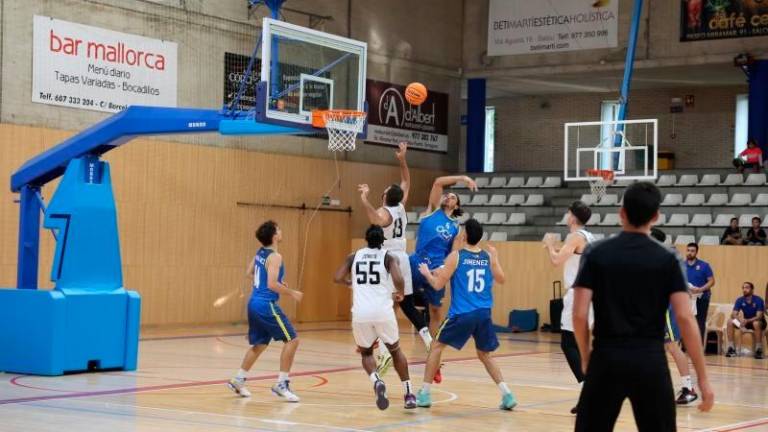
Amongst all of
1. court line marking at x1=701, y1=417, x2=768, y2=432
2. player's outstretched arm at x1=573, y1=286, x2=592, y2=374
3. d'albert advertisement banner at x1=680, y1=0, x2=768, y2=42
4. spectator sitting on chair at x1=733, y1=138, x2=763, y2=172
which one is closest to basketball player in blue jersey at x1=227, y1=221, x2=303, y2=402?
court line marking at x1=701, y1=417, x2=768, y2=432

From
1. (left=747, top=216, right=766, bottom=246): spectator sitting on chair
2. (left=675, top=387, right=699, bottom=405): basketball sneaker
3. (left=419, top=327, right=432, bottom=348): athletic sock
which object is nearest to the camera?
(left=675, top=387, right=699, bottom=405): basketball sneaker

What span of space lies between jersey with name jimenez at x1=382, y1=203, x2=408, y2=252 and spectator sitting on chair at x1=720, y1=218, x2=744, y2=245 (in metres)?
10.3

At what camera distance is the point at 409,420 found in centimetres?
1010

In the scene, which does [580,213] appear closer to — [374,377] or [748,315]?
[374,377]

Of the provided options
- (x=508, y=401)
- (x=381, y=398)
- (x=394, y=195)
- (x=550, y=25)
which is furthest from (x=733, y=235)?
(x=381, y=398)

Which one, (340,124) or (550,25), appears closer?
(340,124)

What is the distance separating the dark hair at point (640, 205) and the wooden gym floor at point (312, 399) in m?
4.58

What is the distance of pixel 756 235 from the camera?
69.4 feet

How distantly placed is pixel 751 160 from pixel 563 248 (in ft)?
54.0

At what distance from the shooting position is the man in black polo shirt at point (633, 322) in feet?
17.3

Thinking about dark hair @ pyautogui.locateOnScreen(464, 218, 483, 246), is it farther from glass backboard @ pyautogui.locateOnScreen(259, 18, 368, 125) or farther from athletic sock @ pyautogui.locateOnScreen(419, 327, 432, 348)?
glass backboard @ pyautogui.locateOnScreen(259, 18, 368, 125)

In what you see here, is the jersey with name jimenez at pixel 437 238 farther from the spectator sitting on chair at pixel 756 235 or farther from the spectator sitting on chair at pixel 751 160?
the spectator sitting on chair at pixel 751 160

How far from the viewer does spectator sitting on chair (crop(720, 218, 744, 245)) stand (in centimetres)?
2125

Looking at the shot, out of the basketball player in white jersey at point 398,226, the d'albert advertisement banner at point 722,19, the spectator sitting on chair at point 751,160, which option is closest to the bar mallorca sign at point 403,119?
the d'albert advertisement banner at point 722,19
